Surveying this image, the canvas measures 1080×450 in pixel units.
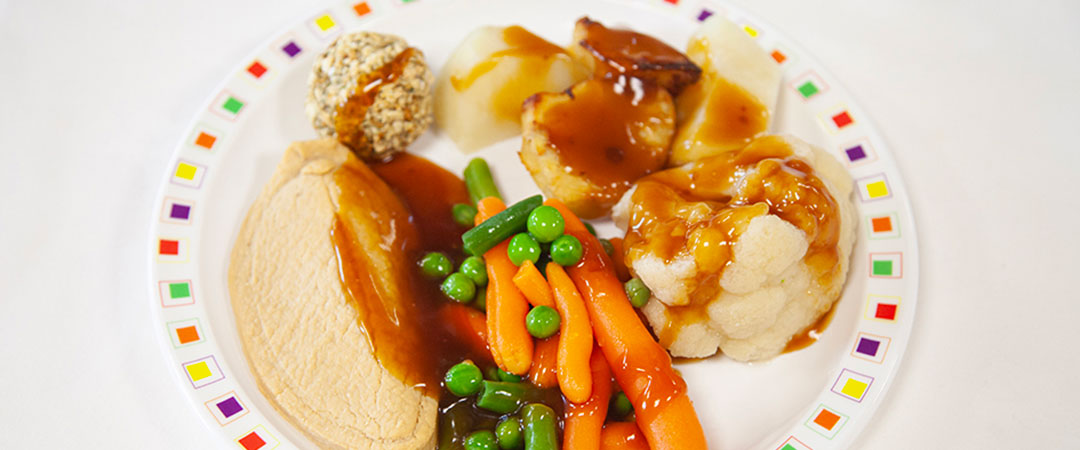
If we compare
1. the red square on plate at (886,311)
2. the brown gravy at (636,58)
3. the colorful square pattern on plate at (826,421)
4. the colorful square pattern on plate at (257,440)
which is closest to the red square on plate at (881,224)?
the red square on plate at (886,311)

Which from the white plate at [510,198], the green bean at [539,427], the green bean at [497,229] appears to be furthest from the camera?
the green bean at [497,229]

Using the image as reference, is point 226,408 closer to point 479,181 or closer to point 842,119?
point 479,181

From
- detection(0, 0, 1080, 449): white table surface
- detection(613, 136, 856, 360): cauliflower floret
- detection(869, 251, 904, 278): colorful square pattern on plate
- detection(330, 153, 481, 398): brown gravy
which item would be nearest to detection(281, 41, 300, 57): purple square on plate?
detection(0, 0, 1080, 449): white table surface

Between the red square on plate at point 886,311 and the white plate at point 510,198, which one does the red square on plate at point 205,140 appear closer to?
the white plate at point 510,198

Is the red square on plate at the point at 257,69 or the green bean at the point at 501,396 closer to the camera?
the green bean at the point at 501,396

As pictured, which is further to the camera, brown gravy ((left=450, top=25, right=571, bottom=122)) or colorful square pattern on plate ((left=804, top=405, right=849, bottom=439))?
brown gravy ((left=450, top=25, right=571, bottom=122))

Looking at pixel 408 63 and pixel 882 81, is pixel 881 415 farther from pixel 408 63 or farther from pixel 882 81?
pixel 408 63

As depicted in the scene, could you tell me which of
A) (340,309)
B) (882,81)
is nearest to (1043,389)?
(882,81)

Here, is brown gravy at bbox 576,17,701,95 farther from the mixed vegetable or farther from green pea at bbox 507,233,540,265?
green pea at bbox 507,233,540,265
